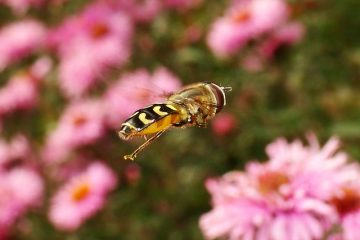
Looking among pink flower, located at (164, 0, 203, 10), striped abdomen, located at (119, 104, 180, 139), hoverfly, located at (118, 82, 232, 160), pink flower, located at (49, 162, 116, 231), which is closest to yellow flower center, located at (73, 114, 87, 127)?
pink flower, located at (49, 162, 116, 231)

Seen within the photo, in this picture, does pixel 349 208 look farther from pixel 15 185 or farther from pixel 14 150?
pixel 14 150

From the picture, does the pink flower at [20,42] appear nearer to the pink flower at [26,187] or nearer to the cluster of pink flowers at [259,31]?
the pink flower at [26,187]

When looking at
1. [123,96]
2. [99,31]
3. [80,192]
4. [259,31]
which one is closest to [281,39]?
[259,31]

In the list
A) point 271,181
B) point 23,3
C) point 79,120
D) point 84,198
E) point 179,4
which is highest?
point 23,3

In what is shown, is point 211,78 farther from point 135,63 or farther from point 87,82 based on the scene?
point 87,82

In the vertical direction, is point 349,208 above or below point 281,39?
below

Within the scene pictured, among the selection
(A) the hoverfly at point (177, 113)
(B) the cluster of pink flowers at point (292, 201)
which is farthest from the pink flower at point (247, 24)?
(A) the hoverfly at point (177, 113)
